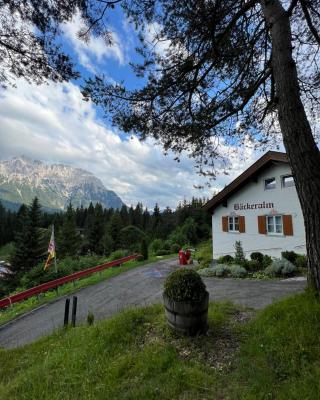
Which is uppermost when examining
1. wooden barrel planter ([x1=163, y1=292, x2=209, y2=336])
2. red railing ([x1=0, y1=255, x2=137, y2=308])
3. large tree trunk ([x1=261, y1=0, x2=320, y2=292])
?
large tree trunk ([x1=261, y1=0, x2=320, y2=292])

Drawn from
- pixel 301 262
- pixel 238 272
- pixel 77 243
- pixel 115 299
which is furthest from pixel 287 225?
pixel 77 243

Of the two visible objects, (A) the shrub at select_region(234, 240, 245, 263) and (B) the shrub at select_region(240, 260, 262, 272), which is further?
(A) the shrub at select_region(234, 240, 245, 263)

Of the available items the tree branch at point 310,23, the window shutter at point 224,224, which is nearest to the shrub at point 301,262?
the window shutter at point 224,224

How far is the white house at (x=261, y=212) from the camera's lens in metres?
15.5

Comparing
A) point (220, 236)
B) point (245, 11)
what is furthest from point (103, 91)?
point (220, 236)

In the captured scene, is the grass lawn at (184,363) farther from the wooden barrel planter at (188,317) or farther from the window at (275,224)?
the window at (275,224)

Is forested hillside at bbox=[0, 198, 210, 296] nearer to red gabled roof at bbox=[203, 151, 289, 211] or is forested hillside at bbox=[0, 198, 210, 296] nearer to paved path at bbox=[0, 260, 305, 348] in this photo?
red gabled roof at bbox=[203, 151, 289, 211]

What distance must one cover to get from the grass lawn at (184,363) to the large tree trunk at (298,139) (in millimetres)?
866

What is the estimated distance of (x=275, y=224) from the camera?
16.7 m

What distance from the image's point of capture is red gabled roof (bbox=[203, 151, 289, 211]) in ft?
51.8

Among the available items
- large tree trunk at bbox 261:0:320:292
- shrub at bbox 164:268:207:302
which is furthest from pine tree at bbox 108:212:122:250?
large tree trunk at bbox 261:0:320:292

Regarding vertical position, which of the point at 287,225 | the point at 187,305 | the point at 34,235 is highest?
the point at 287,225

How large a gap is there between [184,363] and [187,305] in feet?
2.63

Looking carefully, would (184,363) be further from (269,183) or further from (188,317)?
(269,183)
